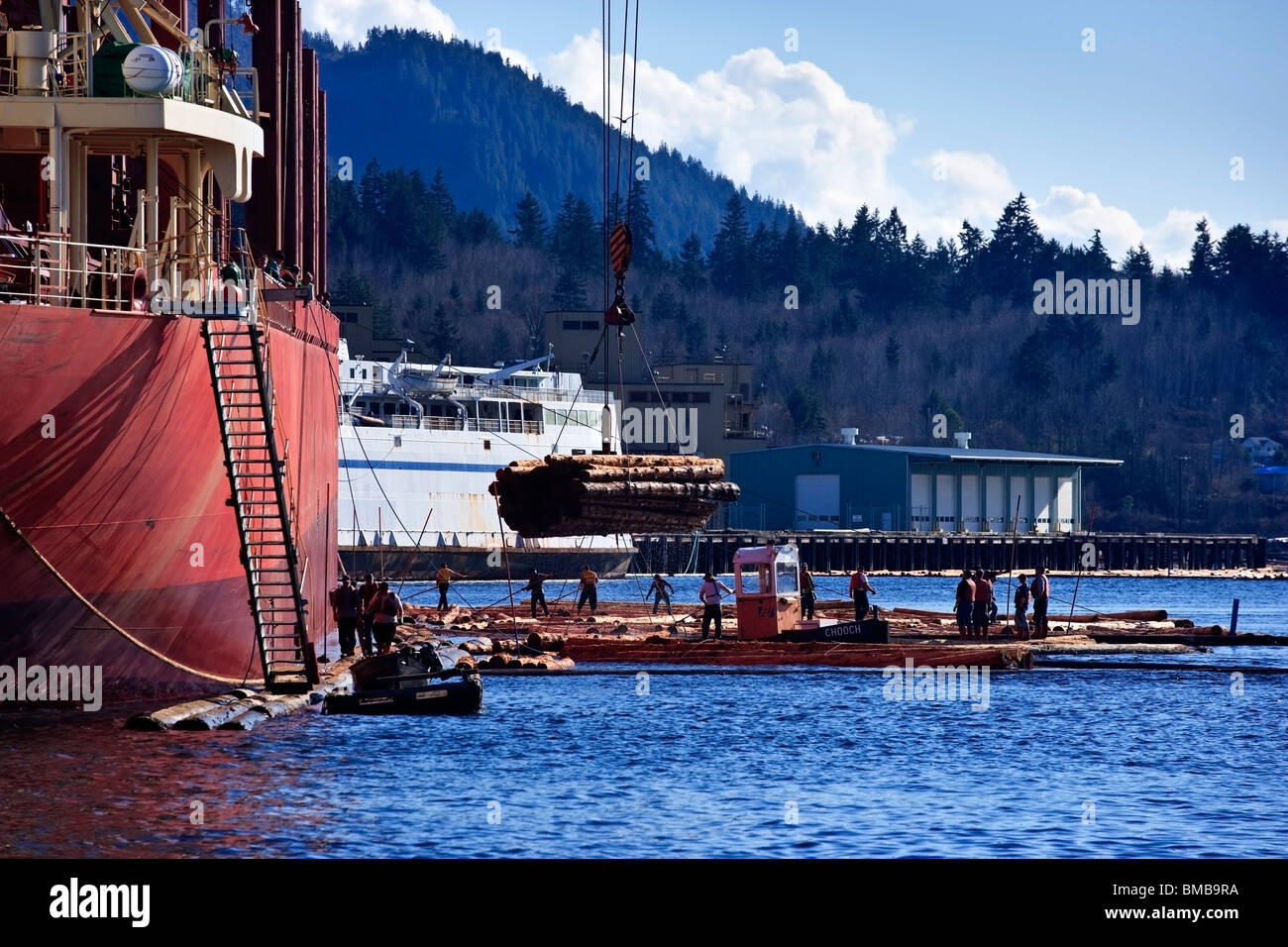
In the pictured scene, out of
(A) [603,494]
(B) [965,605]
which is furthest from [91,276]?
(B) [965,605]

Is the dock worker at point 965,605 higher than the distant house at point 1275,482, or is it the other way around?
the distant house at point 1275,482

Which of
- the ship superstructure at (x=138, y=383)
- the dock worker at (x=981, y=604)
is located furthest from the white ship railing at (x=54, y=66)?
the dock worker at (x=981, y=604)

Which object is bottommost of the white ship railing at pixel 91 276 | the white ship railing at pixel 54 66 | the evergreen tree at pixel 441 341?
the white ship railing at pixel 91 276

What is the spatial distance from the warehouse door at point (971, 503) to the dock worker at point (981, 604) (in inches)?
3233

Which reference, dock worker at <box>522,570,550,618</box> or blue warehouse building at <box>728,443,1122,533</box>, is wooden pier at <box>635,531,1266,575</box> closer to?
blue warehouse building at <box>728,443,1122,533</box>

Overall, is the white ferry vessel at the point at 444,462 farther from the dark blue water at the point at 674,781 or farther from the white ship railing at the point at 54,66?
the white ship railing at the point at 54,66

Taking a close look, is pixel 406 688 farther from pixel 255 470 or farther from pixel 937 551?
pixel 937 551

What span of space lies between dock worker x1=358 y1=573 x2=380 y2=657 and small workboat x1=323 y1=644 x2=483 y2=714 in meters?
2.60

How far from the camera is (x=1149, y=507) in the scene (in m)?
173

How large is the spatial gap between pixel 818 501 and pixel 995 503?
12949 millimetres

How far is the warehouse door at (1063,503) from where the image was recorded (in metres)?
131
